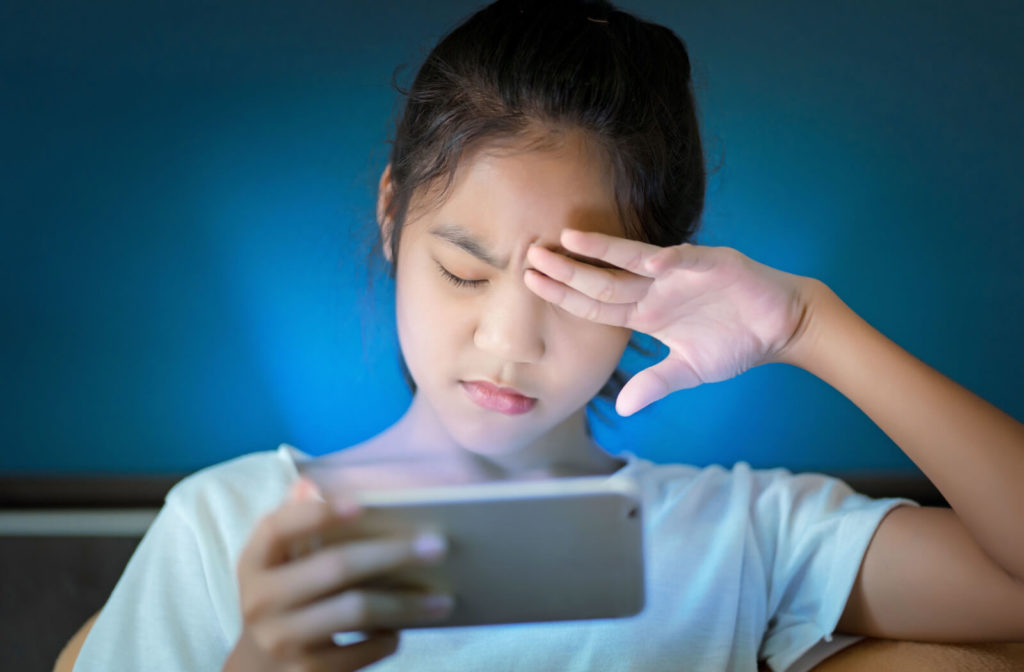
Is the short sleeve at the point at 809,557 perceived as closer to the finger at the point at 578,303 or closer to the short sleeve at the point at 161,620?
the finger at the point at 578,303

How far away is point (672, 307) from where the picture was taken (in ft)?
2.33

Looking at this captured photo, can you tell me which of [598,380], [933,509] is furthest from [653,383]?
[933,509]

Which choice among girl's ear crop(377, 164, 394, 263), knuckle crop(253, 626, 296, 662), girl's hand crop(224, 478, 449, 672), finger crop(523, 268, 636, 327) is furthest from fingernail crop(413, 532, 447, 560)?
girl's ear crop(377, 164, 394, 263)

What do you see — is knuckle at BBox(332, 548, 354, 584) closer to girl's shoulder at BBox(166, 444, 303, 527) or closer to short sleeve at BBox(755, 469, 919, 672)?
girl's shoulder at BBox(166, 444, 303, 527)

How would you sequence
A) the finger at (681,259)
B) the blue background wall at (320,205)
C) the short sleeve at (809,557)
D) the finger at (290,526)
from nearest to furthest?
the finger at (290,526), the finger at (681,259), the short sleeve at (809,557), the blue background wall at (320,205)

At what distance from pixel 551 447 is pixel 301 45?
51cm

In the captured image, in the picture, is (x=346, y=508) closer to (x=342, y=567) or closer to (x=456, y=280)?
(x=342, y=567)

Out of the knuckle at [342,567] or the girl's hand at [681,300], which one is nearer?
the knuckle at [342,567]

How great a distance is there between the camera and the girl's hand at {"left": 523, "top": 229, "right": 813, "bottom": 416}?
63 centimetres

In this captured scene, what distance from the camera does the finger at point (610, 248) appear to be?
0.62 m

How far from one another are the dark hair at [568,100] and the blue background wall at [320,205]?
0.52 feet

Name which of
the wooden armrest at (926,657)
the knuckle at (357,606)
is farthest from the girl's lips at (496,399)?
the wooden armrest at (926,657)

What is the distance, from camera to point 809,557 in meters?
0.77

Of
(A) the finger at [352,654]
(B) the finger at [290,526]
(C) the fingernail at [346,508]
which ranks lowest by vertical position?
(A) the finger at [352,654]
